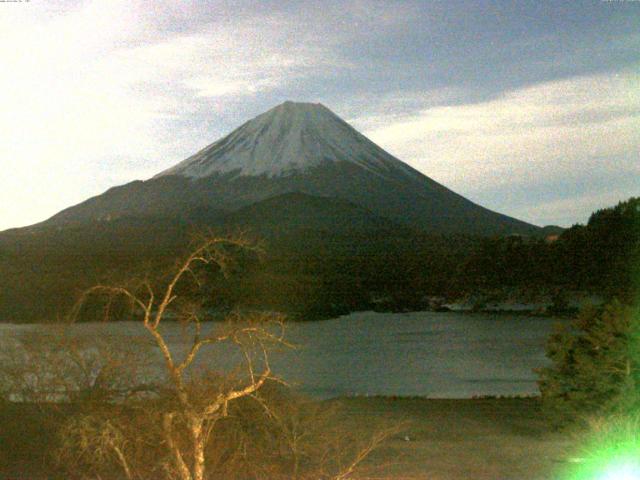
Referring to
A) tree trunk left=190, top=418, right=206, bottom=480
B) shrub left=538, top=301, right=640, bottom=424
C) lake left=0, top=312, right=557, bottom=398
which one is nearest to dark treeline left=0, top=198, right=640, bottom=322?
lake left=0, top=312, right=557, bottom=398

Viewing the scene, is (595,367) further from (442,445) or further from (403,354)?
(403,354)

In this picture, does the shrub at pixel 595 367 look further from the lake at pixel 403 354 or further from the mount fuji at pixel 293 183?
the mount fuji at pixel 293 183

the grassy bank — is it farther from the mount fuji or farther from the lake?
the mount fuji

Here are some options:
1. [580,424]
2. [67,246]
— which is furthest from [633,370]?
[67,246]

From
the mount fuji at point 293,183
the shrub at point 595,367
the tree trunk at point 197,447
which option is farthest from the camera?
the mount fuji at point 293,183

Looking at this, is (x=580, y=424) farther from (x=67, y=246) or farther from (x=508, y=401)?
(x=67, y=246)

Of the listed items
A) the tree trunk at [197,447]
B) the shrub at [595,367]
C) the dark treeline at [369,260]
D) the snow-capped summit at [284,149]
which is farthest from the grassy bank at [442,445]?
the snow-capped summit at [284,149]
